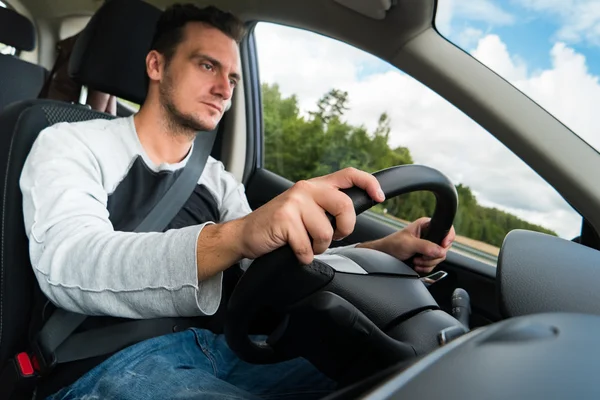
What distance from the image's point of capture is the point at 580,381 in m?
0.48

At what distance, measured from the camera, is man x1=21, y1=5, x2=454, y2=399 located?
0.77 metres

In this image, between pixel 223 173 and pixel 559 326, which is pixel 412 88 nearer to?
pixel 223 173

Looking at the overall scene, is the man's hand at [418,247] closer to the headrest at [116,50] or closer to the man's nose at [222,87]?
the man's nose at [222,87]

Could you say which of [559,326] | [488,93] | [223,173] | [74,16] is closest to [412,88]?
[488,93]

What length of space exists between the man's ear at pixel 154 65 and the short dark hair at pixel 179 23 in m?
0.01

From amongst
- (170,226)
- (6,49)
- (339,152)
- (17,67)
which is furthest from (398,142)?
(6,49)

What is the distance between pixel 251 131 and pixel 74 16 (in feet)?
5.69

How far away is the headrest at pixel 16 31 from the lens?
2.70 m

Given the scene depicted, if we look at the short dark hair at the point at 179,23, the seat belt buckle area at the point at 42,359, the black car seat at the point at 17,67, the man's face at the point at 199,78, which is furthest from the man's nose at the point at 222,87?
the black car seat at the point at 17,67

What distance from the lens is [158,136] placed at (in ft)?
4.99

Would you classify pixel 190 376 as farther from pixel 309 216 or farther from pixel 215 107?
pixel 215 107

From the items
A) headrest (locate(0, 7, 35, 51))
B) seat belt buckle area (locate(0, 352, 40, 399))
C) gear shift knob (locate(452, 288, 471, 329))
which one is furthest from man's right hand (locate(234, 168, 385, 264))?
headrest (locate(0, 7, 35, 51))

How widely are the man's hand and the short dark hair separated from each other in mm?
829

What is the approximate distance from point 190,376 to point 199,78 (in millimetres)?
868
